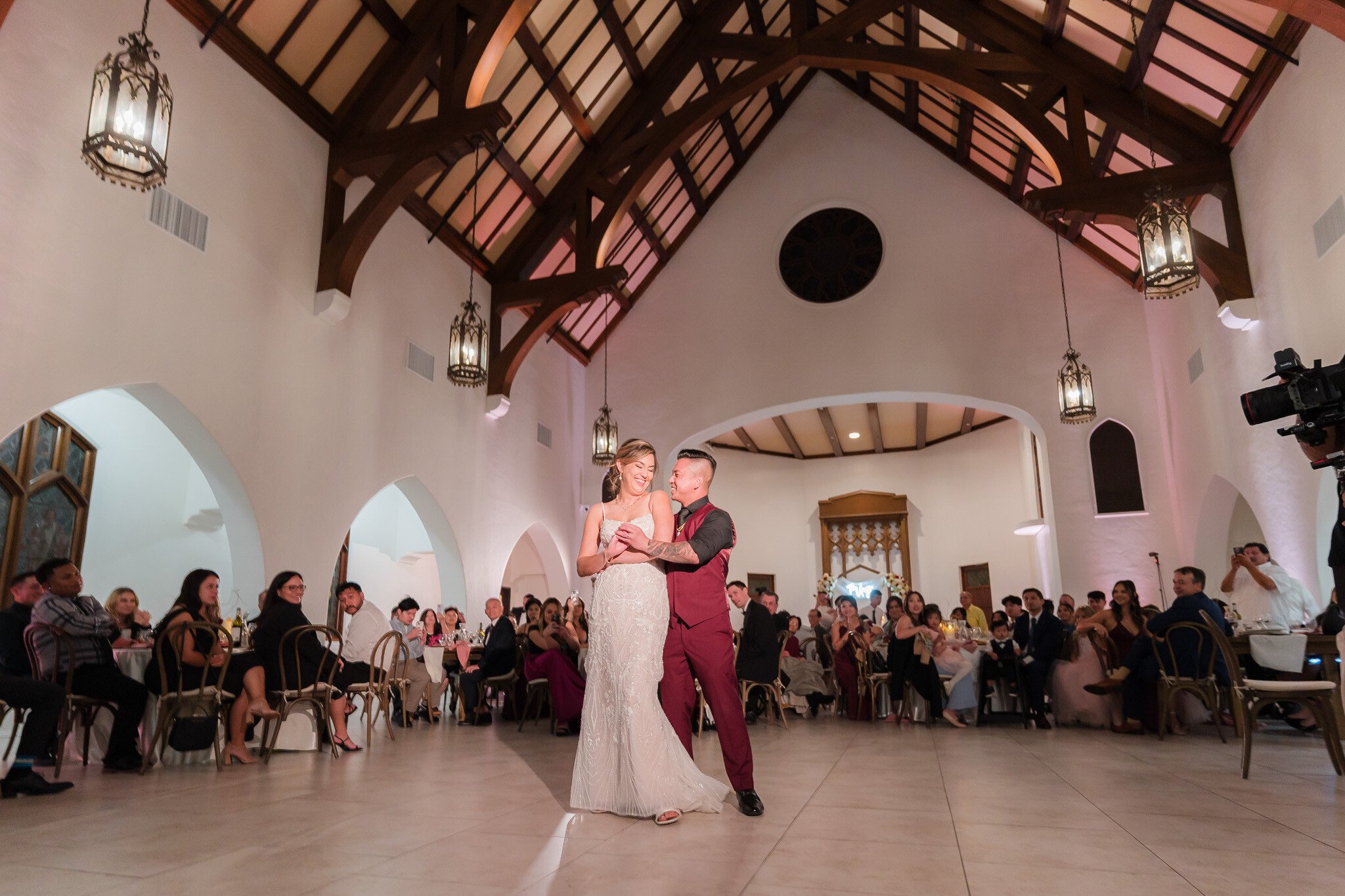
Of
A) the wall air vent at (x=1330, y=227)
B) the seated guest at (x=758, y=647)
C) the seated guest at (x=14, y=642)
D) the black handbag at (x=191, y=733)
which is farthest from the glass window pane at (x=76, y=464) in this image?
the wall air vent at (x=1330, y=227)

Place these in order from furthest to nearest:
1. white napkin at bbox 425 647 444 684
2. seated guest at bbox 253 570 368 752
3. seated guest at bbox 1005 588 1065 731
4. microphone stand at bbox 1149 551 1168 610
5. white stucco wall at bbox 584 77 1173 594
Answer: white stucco wall at bbox 584 77 1173 594, microphone stand at bbox 1149 551 1168 610, white napkin at bbox 425 647 444 684, seated guest at bbox 1005 588 1065 731, seated guest at bbox 253 570 368 752

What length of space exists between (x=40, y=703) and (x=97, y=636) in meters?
0.84

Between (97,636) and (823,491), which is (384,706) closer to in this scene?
(97,636)

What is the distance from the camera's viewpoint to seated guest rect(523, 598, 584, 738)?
6.06 metres

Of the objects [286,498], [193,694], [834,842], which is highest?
[286,498]

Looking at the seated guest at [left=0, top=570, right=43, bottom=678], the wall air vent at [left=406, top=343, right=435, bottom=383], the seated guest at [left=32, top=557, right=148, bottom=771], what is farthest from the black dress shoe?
the wall air vent at [left=406, top=343, right=435, bottom=383]

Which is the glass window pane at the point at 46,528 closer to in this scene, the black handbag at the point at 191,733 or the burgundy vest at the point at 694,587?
the black handbag at the point at 191,733

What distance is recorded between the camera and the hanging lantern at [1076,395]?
8.09 meters

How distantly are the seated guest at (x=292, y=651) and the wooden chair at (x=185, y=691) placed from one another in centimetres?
22

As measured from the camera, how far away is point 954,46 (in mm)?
9406

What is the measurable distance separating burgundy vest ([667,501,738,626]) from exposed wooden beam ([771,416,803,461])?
9.95 meters

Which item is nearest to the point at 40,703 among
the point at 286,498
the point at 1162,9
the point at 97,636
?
the point at 97,636

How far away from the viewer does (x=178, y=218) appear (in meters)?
5.56

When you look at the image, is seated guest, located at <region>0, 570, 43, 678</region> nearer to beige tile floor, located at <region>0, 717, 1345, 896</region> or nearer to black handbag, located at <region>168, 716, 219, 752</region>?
beige tile floor, located at <region>0, 717, 1345, 896</region>
